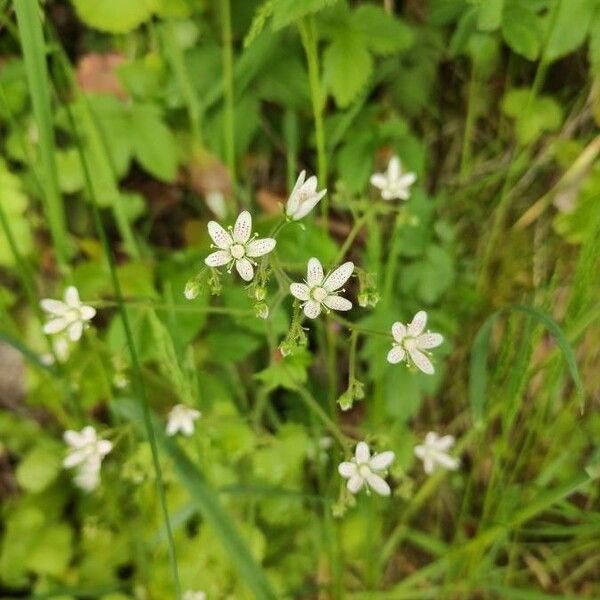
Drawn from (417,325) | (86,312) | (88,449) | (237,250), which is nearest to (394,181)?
(417,325)

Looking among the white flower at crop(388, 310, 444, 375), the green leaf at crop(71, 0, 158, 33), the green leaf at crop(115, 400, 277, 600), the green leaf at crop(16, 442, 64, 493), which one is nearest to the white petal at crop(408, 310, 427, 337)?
the white flower at crop(388, 310, 444, 375)

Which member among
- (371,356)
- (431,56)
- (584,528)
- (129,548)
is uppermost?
(431,56)

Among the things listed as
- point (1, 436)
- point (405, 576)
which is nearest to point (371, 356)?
point (405, 576)

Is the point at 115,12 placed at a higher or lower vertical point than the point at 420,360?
higher

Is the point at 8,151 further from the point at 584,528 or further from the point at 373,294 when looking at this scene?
the point at 584,528

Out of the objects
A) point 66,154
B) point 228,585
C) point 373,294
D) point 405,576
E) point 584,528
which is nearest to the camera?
point 373,294

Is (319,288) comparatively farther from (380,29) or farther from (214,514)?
(380,29)
